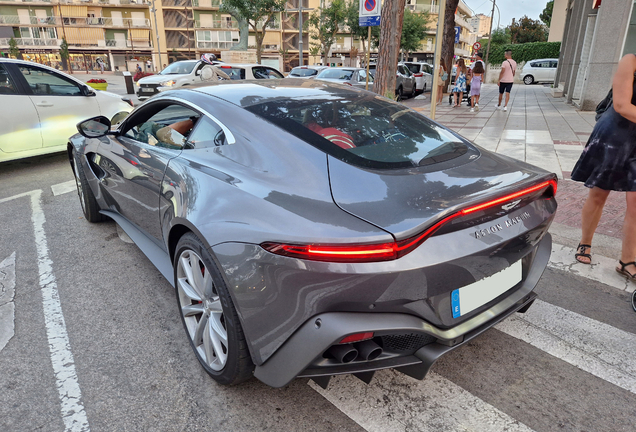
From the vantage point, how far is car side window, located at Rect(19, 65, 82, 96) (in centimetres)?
655

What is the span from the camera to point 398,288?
1.67 metres

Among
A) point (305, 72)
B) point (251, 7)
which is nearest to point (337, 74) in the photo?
point (305, 72)

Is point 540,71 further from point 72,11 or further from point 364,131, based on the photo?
point 72,11

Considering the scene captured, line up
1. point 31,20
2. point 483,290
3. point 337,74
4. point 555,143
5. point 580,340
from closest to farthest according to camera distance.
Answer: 1. point 483,290
2. point 580,340
3. point 555,143
4. point 337,74
5. point 31,20

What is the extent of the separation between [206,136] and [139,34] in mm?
64655

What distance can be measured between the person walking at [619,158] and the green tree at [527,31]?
272ft

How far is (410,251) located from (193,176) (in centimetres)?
124

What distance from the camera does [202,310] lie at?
2.27m

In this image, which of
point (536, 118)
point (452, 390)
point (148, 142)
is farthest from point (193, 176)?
point (536, 118)

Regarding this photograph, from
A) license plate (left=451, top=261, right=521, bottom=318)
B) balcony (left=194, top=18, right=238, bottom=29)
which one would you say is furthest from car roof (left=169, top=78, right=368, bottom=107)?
balcony (left=194, top=18, right=238, bottom=29)

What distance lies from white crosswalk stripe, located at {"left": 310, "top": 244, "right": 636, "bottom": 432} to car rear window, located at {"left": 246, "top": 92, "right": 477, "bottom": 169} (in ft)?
3.67

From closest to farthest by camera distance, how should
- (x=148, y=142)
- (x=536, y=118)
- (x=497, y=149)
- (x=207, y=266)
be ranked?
(x=207, y=266) → (x=148, y=142) → (x=497, y=149) → (x=536, y=118)

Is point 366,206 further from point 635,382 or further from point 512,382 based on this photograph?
point 635,382

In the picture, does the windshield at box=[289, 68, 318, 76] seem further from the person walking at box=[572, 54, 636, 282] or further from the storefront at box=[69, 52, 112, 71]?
the storefront at box=[69, 52, 112, 71]
